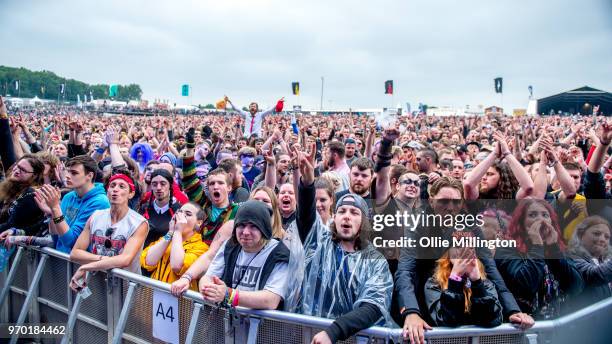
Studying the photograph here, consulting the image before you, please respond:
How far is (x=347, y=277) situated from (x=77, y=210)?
3.11 meters

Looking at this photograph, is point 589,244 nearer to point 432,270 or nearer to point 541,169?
point 541,169

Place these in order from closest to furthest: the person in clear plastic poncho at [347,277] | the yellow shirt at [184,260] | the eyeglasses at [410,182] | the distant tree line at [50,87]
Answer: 1. the person in clear plastic poncho at [347,277]
2. the yellow shirt at [184,260]
3. the eyeglasses at [410,182]
4. the distant tree line at [50,87]

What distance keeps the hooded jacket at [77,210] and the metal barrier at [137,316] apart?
147 mm

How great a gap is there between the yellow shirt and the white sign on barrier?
0.29 m

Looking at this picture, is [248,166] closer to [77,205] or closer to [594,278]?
[77,205]

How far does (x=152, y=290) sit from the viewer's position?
342 centimetres

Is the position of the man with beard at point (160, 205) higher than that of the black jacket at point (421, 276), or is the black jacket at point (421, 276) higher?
the man with beard at point (160, 205)

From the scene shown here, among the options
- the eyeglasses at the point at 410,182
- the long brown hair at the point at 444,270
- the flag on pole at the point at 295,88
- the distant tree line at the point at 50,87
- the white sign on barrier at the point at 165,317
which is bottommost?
the white sign on barrier at the point at 165,317

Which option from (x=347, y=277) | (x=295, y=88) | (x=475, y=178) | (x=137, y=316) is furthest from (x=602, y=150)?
(x=295, y=88)

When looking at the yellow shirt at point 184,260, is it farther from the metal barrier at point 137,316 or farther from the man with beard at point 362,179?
the man with beard at point 362,179

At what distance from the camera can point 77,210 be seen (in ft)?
15.4

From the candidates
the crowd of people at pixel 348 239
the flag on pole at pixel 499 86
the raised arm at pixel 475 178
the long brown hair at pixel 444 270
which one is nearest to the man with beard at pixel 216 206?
the crowd of people at pixel 348 239

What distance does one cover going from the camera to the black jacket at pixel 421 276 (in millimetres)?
2836

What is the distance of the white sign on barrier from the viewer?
3273mm
